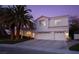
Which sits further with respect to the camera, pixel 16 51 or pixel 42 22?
pixel 42 22

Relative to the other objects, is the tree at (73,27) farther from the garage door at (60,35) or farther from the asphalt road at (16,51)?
the asphalt road at (16,51)

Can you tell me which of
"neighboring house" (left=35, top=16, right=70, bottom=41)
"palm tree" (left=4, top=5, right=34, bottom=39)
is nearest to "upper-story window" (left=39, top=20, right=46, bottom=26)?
"neighboring house" (left=35, top=16, right=70, bottom=41)

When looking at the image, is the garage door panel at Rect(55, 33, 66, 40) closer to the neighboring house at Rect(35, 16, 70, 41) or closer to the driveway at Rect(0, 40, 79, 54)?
the neighboring house at Rect(35, 16, 70, 41)

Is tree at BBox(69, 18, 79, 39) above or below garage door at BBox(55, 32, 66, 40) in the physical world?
above

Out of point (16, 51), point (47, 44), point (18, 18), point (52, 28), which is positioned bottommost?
point (16, 51)

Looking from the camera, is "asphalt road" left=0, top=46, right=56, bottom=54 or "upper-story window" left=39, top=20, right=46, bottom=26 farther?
"upper-story window" left=39, top=20, right=46, bottom=26

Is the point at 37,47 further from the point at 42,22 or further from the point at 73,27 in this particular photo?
the point at 73,27

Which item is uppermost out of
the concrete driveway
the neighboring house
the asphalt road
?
the neighboring house

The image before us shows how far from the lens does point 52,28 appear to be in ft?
44.3

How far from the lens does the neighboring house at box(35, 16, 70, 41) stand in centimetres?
1344

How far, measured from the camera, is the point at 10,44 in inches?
534

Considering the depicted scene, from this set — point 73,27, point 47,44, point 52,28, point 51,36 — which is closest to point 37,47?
point 47,44
